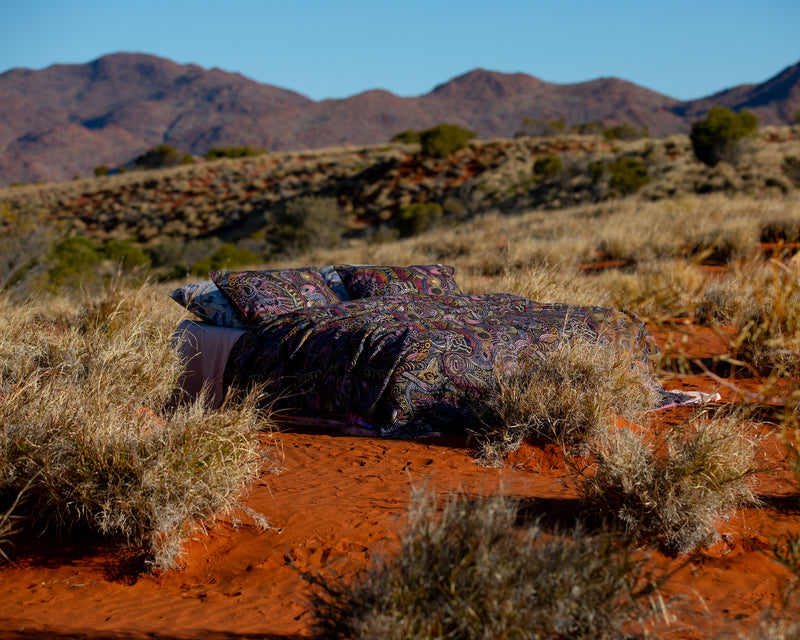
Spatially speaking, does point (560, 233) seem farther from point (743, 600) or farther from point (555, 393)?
point (743, 600)

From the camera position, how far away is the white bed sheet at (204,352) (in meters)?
5.81

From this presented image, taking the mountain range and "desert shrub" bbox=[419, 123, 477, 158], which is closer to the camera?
"desert shrub" bbox=[419, 123, 477, 158]

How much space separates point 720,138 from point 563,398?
21.4 metres

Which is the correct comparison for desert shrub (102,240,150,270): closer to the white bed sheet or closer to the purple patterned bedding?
the white bed sheet

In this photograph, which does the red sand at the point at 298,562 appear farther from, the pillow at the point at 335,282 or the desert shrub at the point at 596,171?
the desert shrub at the point at 596,171

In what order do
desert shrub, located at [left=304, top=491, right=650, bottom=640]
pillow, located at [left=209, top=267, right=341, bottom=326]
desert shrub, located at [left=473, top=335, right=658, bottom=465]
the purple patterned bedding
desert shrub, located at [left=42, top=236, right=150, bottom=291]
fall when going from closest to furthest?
desert shrub, located at [left=304, top=491, right=650, bottom=640]
desert shrub, located at [left=473, top=335, right=658, bottom=465]
the purple patterned bedding
pillow, located at [left=209, top=267, right=341, bottom=326]
desert shrub, located at [left=42, top=236, right=150, bottom=291]

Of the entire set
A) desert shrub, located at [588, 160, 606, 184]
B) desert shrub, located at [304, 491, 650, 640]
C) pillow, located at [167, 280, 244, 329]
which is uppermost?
desert shrub, located at [588, 160, 606, 184]

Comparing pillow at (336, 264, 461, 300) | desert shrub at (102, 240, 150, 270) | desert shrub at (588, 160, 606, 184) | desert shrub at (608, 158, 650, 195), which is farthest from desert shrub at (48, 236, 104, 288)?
desert shrub at (588, 160, 606, 184)

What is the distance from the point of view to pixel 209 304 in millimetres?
6285

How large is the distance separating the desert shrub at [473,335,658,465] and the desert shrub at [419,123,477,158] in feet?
93.3

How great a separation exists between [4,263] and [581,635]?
40.8ft

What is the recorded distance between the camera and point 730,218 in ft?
43.1

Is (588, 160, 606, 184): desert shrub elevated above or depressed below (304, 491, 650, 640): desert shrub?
above

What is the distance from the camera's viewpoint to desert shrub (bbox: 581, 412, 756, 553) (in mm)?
3127
